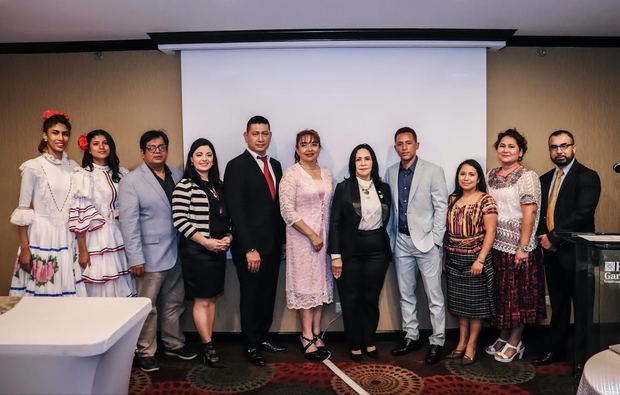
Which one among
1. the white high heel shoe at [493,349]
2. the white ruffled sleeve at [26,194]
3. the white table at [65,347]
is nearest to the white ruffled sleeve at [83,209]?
the white ruffled sleeve at [26,194]

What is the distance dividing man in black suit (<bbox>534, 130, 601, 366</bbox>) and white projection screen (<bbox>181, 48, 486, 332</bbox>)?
1.97 ft

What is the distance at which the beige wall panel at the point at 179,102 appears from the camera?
378 cm

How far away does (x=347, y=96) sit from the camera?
3.64m

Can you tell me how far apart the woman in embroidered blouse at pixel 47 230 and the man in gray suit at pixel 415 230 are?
219cm

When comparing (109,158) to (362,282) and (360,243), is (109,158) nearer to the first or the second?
(360,243)

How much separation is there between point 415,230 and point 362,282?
52 centimetres

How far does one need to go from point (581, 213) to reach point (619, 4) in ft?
4.52

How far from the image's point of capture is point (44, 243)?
117 inches

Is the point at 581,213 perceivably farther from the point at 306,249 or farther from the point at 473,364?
the point at 306,249

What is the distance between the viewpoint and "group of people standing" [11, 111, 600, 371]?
119 inches

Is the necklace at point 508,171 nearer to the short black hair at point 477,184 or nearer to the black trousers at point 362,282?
the short black hair at point 477,184

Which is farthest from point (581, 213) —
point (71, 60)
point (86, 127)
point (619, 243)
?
point (71, 60)

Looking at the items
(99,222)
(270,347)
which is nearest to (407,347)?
(270,347)

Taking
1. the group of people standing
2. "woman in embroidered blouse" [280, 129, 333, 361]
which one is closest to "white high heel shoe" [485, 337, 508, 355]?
the group of people standing
